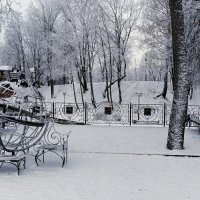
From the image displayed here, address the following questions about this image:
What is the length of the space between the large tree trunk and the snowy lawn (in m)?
0.51

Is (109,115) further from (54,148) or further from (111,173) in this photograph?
(111,173)

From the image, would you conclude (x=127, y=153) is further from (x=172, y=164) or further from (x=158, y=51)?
(x=158, y=51)

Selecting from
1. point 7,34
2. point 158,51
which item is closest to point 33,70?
point 7,34

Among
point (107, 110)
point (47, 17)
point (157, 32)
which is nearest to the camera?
point (107, 110)

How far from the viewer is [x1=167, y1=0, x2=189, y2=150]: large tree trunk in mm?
9039

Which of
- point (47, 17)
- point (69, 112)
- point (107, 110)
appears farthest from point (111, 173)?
Result: point (47, 17)

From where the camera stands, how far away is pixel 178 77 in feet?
29.8

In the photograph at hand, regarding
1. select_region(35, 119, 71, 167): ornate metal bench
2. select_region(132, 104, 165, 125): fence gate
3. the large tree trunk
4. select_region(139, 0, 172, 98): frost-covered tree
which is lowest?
select_region(132, 104, 165, 125): fence gate

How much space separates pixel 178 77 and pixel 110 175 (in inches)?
149

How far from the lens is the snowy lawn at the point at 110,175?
213 inches

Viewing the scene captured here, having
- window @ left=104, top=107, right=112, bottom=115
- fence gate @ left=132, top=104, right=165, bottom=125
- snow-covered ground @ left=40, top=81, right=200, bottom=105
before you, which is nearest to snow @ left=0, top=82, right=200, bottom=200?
fence gate @ left=132, top=104, right=165, bottom=125

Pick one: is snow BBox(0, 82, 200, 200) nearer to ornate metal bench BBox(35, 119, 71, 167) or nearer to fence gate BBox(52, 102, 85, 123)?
ornate metal bench BBox(35, 119, 71, 167)

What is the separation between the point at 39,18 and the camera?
39781 mm

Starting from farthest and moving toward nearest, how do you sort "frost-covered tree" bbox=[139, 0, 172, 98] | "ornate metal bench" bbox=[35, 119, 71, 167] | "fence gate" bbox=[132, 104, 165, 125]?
"frost-covered tree" bbox=[139, 0, 172, 98], "fence gate" bbox=[132, 104, 165, 125], "ornate metal bench" bbox=[35, 119, 71, 167]
